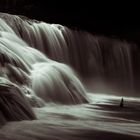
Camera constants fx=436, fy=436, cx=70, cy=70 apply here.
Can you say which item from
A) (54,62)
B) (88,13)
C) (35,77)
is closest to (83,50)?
(54,62)

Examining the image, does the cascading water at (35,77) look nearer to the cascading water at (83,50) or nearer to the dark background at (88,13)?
the cascading water at (83,50)

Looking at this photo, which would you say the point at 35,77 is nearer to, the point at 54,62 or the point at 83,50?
the point at 54,62

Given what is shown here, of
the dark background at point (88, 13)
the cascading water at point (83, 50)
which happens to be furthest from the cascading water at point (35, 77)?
Result: the dark background at point (88, 13)

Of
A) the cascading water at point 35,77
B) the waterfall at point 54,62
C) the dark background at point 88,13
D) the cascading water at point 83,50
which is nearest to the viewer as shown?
the cascading water at point 35,77

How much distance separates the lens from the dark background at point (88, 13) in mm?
26594

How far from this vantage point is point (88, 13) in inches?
1081

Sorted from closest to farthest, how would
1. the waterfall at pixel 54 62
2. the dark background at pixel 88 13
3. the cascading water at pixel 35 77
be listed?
the cascading water at pixel 35 77 → the waterfall at pixel 54 62 → the dark background at pixel 88 13

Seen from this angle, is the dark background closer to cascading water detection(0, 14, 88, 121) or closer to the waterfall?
the waterfall

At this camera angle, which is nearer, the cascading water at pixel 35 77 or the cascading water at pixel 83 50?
the cascading water at pixel 35 77

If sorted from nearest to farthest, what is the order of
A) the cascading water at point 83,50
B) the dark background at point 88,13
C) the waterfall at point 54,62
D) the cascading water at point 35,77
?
the cascading water at point 35,77
the waterfall at point 54,62
the cascading water at point 83,50
the dark background at point 88,13

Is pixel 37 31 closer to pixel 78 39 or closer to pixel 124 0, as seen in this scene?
pixel 78 39

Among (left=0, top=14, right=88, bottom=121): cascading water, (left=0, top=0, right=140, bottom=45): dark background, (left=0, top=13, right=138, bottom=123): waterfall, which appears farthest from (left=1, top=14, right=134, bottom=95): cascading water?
(left=0, top=0, right=140, bottom=45): dark background

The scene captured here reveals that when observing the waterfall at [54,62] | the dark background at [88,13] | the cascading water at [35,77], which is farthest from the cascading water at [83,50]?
the dark background at [88,13]

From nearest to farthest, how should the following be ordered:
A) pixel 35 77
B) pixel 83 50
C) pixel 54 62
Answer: pixel 35 77 < pixel 54 62 < pixel 83 50
